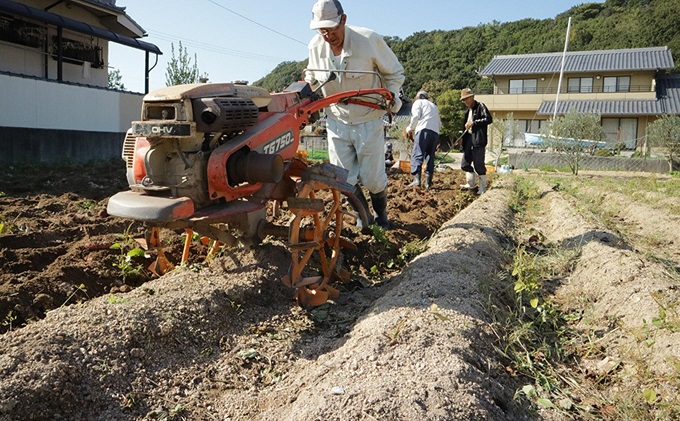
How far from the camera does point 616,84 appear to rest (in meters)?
41.8

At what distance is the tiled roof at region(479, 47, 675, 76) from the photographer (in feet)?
134

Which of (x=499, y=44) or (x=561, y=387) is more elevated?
(x=499, y=44)

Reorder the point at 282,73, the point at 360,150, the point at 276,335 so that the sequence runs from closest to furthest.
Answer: the point at 276,335, the point at 360,150, the point at 282,73

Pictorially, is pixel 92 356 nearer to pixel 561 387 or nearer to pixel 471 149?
pixel 561 387

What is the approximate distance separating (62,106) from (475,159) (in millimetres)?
10247

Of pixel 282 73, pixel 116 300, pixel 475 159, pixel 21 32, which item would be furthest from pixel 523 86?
pixel 116 300

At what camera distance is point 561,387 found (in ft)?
9.36

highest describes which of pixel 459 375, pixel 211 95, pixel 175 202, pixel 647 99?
pixel 647 99

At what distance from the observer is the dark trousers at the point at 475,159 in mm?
10143

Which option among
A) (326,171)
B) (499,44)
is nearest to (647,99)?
(499,44)

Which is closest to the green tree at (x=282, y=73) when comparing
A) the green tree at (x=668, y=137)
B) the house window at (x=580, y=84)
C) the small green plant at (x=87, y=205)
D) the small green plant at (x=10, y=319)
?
the house window at (x=580, y=84)

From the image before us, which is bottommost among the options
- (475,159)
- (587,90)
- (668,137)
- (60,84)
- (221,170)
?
(221,170)

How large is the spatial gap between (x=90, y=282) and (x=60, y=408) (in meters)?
1.86

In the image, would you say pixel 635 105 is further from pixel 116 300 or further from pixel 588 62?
pixel 116 300
